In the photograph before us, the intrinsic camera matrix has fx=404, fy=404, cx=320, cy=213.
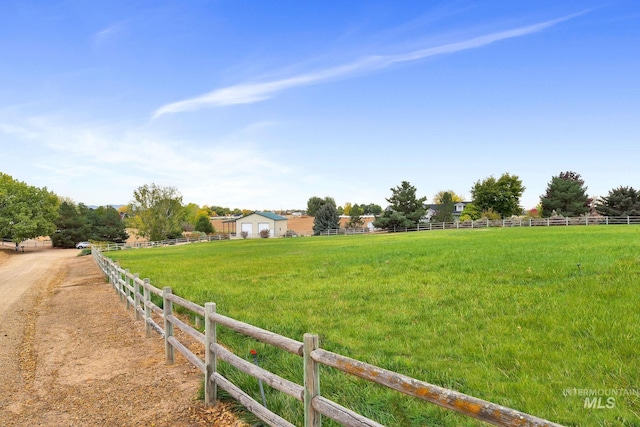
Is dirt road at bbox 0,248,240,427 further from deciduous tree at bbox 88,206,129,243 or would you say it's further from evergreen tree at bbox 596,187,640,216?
deciduous tree at bbox 88,206,129,243

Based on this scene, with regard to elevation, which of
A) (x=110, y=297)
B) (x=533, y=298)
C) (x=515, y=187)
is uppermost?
(x=515, y=187)

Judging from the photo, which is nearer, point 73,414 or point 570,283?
point 73,414

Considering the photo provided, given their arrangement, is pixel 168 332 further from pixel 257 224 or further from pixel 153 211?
pixel 257 224

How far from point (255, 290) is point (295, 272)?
12.1 feet

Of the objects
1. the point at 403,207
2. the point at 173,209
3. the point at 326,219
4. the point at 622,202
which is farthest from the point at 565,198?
the point at 173,209

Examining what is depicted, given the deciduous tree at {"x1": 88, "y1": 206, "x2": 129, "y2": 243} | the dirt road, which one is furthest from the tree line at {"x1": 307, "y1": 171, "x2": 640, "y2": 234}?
the dirt road

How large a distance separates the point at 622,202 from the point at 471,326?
61.6 meters

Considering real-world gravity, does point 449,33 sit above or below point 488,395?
above

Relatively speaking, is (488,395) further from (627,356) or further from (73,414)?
(73,414)

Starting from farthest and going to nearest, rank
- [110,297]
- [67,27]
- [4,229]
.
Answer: [4,229], [67,27], [110,297]

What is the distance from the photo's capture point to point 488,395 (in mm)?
4785

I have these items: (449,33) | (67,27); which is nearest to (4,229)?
(67,27)

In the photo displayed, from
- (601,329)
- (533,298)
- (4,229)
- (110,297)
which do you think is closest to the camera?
(601,329)

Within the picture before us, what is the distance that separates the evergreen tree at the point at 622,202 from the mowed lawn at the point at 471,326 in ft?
162
